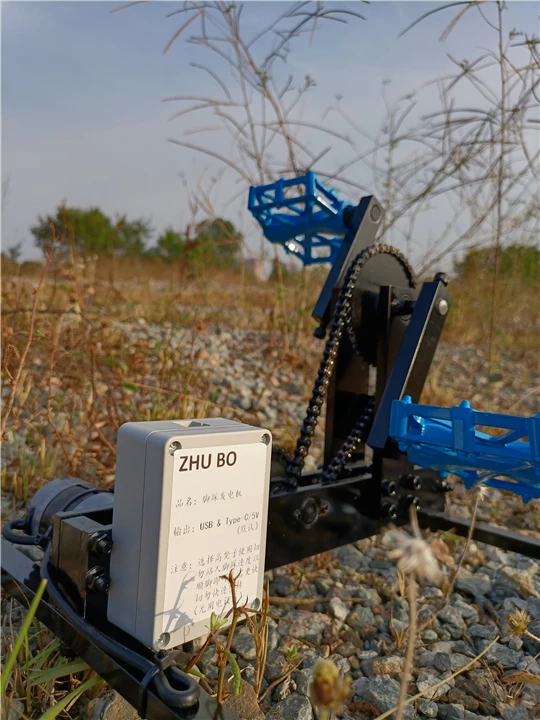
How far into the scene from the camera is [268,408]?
414 cm

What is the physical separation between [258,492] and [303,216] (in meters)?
1.31

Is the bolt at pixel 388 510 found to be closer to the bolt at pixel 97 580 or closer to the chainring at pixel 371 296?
the chainring at pixel 371 296

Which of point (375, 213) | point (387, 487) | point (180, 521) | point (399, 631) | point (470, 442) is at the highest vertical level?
point (375, 213)

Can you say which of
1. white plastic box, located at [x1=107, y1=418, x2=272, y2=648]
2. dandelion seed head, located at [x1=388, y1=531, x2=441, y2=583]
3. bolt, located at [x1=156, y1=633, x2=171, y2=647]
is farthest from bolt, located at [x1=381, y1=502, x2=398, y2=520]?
dandelion seed head, located at [x1=388, y1=531, x2=441, y2=583]

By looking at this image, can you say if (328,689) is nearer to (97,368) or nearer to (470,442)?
(470,442)

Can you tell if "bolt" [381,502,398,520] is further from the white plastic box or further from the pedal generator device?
the white plastic box

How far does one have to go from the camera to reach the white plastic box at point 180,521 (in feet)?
3.99

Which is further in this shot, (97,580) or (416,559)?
(97,580)

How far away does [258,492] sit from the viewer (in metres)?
1.40

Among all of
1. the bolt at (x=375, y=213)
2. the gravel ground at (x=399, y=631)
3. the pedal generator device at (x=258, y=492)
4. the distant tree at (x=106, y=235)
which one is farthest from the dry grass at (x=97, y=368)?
the distant tree at (x=106, y=235)

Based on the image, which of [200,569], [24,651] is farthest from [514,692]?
[24,651]

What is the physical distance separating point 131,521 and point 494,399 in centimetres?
462

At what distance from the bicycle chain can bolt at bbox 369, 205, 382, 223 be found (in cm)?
14

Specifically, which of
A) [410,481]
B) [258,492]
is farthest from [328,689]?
[410,481]
